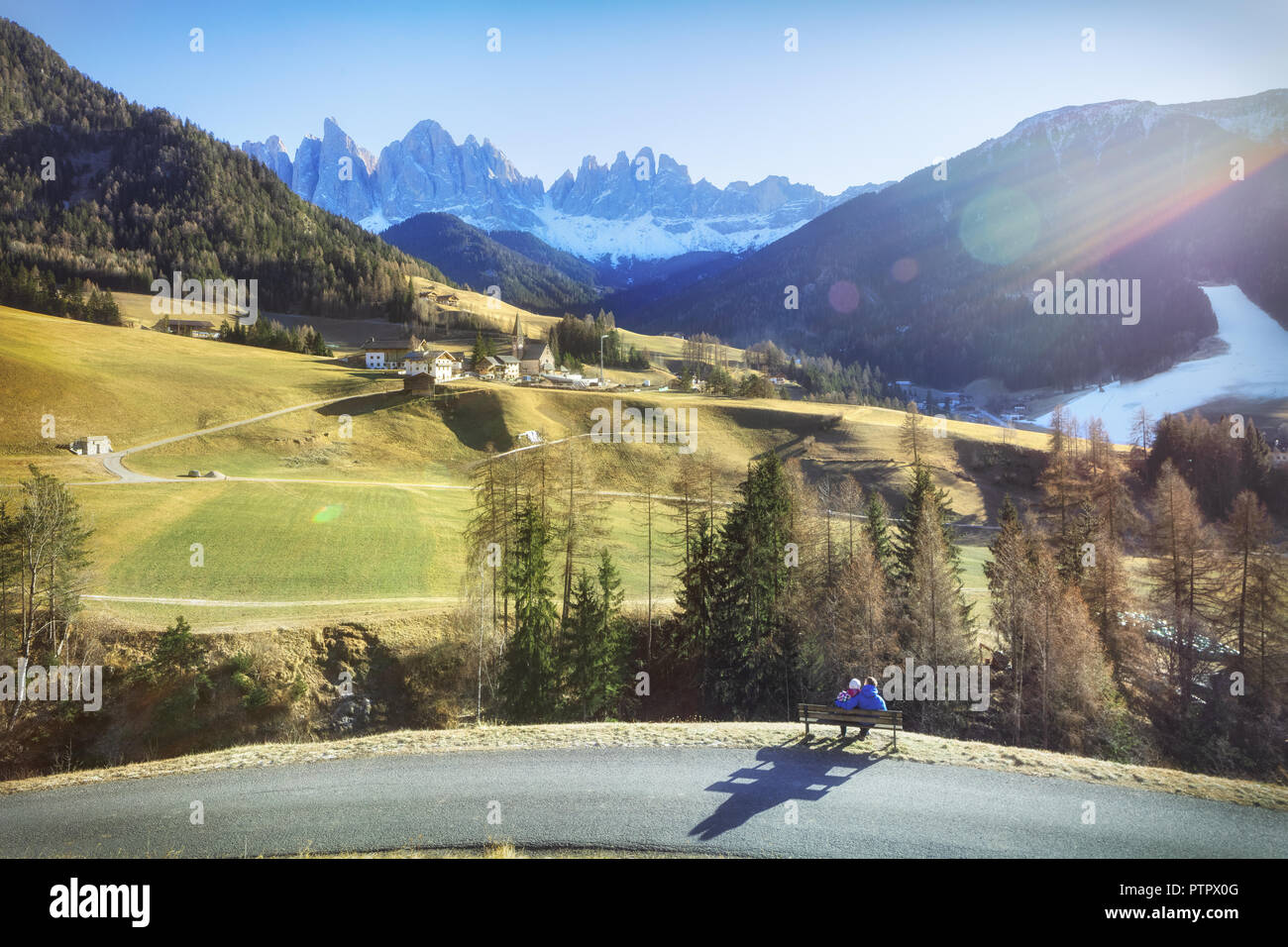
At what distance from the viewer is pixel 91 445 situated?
2422 inches

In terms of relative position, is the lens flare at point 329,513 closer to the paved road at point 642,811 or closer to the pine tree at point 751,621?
the pine tree at point 751,621

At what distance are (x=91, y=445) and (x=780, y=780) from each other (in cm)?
7386

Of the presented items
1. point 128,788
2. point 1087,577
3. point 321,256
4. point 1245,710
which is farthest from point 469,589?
point 321,256

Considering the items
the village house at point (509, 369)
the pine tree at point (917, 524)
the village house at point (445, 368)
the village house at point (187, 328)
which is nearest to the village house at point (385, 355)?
the village house at point (445, 368)

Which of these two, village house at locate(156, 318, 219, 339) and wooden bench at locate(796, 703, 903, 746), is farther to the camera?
village house at locate(156, 318, 219, 339)

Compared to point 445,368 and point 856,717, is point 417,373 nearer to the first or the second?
point 445,368

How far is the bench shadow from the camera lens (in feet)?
42.3

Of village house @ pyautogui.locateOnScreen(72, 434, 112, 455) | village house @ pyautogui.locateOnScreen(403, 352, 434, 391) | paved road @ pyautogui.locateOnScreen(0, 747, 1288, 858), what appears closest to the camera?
paved road @ pyautogui.locateOnScreen(0, 747, 1288, 858)

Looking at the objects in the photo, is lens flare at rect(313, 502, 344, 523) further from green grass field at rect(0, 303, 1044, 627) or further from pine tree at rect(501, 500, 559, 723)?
pine tree at rect(501, 500, 559, 723)

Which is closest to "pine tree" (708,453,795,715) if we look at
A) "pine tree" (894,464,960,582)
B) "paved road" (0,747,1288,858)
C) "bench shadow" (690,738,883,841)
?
"pine tree" (894,464,960,582)

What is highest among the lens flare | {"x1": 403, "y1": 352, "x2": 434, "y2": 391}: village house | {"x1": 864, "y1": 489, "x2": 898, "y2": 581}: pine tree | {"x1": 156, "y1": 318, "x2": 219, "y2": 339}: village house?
{"x1": 156, "y1": 318, "x2": 219, "y2": 339}: village house

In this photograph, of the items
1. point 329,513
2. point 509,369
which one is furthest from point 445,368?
point 329,513

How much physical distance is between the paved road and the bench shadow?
0.05m
